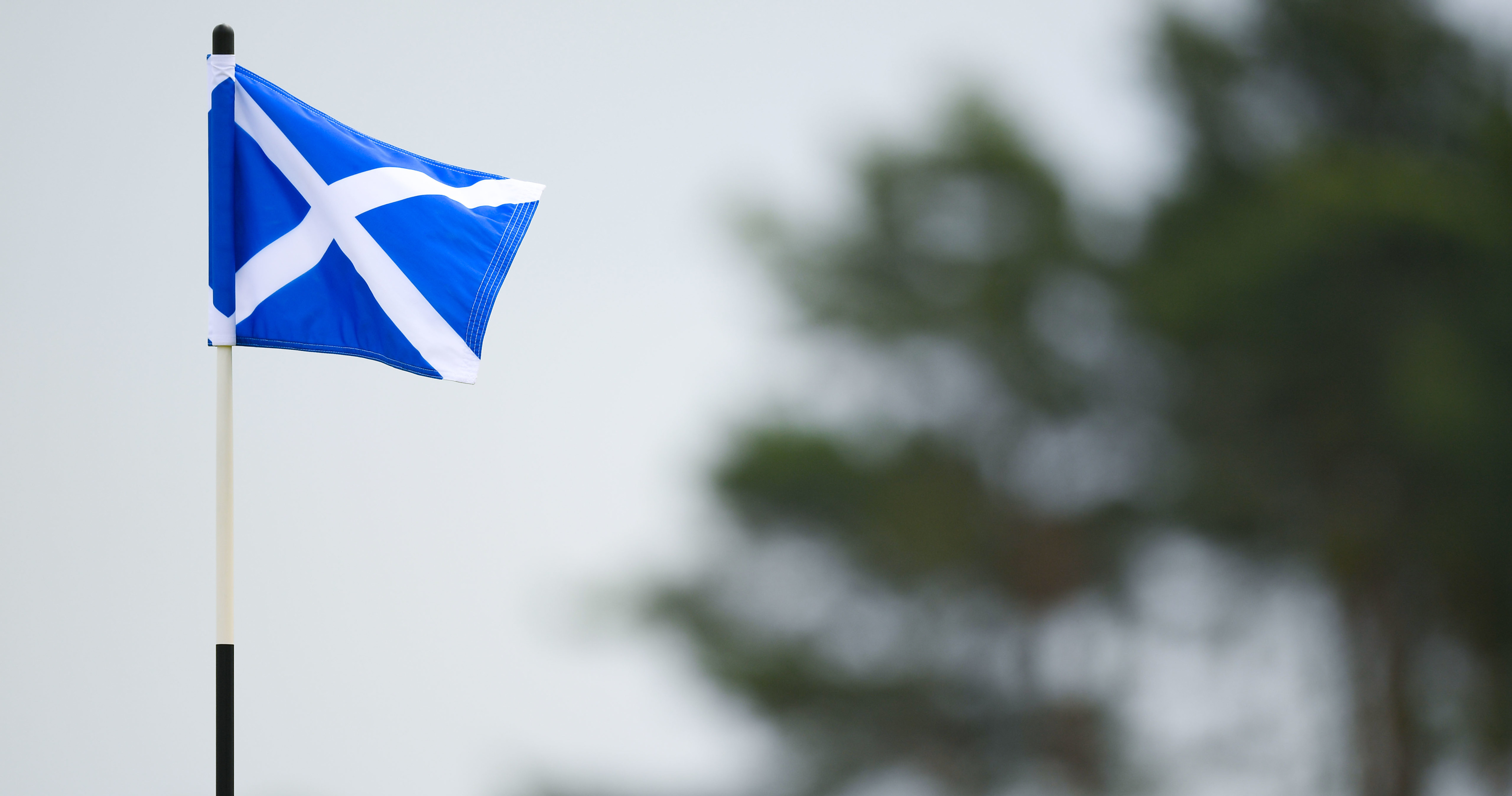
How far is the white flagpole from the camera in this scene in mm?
2041

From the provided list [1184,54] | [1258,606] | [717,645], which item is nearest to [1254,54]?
[1184,54]

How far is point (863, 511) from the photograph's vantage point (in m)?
8.23

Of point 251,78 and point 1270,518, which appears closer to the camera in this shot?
point 251,78

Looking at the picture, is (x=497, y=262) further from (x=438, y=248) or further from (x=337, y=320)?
(x=337, y=320)

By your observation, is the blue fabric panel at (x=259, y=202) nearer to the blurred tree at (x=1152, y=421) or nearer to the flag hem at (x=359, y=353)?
the flag hem at (x=359, y=353)

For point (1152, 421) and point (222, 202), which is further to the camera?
point (1152, 421)

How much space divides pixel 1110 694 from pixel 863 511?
1.95 metres

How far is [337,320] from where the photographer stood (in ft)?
7.55

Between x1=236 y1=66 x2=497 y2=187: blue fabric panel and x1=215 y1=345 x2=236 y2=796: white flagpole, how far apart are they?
47 cm

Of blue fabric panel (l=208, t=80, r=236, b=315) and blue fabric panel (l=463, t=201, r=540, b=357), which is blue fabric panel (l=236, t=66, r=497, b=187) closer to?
blue fabric panel (l=208, t=80, r=236, b=315)

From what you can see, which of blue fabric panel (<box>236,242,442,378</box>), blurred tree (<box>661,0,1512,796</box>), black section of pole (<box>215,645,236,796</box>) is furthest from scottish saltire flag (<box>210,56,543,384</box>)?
blurred tree (<box>661,0,1512,796</box>)

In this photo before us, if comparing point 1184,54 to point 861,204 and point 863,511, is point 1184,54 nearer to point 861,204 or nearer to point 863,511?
point 861,204

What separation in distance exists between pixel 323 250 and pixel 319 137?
21 cm

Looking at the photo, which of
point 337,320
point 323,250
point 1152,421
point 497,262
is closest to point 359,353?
point 337,320
